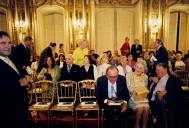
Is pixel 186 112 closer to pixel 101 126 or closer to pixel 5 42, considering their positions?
pixel 101 126

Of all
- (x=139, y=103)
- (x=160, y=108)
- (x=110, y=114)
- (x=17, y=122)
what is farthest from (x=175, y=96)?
(x=17, y=122)

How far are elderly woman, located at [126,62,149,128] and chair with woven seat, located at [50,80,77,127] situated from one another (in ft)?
3.77

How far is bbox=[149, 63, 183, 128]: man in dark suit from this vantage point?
345cm

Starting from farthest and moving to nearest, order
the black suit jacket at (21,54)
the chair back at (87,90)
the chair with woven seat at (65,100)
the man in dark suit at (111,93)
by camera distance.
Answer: the black suit jacket at (21,54) → the chair back at (87,90) → the chair with woven seat at (65,100) → the man in dark suit at (111,93)

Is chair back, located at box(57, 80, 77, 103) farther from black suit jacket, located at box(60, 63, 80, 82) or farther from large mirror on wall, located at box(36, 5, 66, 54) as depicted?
large mirror on wall, located at box(36, 5, 66, 54)

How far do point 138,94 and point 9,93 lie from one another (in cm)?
212

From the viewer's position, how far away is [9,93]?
265 centimetres

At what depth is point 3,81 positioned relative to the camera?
8.59 ft

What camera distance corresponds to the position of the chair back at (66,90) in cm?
463

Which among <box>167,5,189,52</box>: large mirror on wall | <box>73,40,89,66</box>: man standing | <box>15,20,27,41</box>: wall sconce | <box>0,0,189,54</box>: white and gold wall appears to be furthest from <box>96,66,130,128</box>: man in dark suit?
<box>167,5,189,52</box>: large mirror on wall

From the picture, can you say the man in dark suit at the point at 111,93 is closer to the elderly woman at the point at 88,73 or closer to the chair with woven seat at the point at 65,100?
the chair with woven seat at the point at 65,100

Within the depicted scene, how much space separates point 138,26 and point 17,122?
7.86m

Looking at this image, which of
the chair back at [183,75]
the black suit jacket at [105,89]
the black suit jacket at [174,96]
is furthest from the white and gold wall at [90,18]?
the black suit jacket at [174,96]

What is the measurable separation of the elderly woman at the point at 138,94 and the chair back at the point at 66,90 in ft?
3.95
